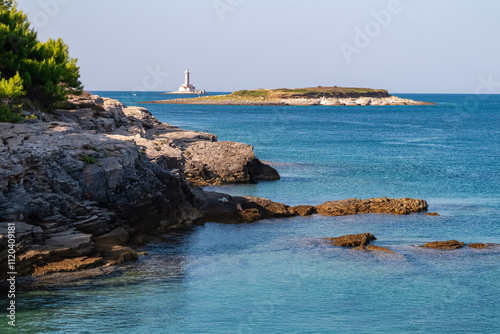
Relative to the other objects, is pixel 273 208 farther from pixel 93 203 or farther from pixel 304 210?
pixel 93 203

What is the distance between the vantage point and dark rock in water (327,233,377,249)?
23.5m

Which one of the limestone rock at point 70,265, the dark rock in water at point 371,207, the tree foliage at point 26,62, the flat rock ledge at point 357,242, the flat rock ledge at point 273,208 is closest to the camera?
the limestone rock at point 70,265

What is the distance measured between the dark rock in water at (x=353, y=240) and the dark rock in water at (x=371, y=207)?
486 centimetres

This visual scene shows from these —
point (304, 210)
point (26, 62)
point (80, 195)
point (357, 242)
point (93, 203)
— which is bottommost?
point (357, 242)

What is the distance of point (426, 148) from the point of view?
210 feet

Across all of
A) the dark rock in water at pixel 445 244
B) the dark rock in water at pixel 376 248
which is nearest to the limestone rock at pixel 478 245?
the dark rock in water at pixel 445 244

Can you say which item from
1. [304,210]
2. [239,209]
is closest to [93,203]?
[239,209]

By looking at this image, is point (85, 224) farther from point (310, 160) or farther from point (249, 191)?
point (310, 160)

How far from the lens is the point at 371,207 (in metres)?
Answer: 29.7

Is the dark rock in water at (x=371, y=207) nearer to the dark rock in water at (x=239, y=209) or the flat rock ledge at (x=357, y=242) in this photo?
the dark rock in water at (x=239, y=209)

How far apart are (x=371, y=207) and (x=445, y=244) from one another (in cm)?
638

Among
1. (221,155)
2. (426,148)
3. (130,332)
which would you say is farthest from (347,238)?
(426,148)

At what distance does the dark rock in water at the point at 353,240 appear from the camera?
77.3ft

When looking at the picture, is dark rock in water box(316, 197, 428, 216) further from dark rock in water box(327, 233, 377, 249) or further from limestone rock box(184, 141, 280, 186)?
limestone rock box(184, 141, 280, 186)
